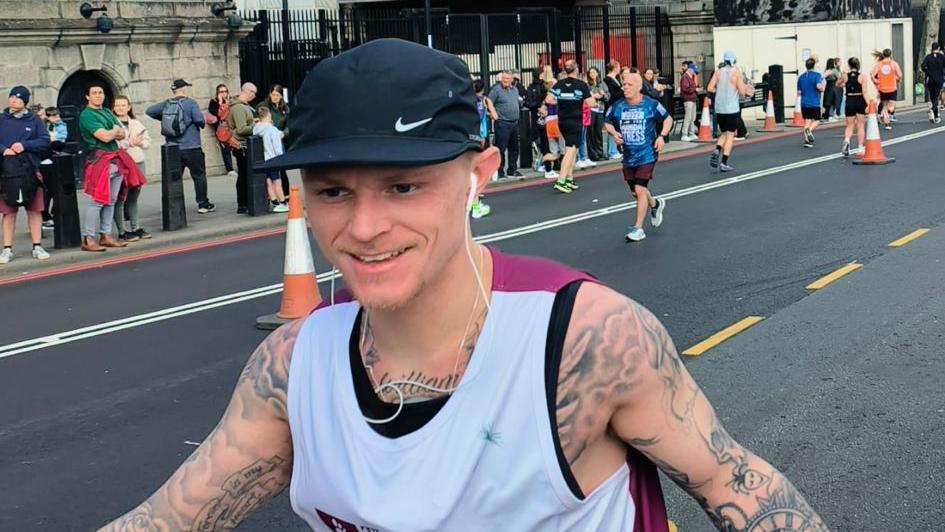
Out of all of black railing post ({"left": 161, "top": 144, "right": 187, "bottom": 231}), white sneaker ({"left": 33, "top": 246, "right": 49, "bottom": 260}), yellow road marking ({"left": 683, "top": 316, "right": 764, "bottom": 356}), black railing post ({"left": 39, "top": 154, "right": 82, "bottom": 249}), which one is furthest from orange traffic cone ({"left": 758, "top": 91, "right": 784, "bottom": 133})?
yellow road marking ({"left": 683, "top": 316, "right": 764, "bottom": 356})

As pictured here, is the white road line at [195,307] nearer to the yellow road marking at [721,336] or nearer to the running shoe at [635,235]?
the running shoe at [635,235]

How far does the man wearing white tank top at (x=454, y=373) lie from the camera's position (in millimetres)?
1887

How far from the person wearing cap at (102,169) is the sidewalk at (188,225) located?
0.88 ft

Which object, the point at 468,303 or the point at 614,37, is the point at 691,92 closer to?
the point at 614,37

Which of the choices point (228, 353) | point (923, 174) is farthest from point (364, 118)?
point (923, 174)

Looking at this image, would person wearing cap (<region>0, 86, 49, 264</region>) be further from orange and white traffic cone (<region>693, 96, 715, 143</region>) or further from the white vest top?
orange and white traffic cone (<region>693, 96, 715, 143</region>)

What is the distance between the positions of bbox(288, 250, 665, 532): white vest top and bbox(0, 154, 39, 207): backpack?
477 inches

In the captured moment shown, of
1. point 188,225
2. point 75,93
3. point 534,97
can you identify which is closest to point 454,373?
point 188,225

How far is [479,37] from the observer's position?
96.7 feet

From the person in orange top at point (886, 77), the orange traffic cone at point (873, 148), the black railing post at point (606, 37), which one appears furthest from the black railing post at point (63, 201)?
the black railing post at point (606, 37)

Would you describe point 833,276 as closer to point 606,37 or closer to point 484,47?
point 484,47

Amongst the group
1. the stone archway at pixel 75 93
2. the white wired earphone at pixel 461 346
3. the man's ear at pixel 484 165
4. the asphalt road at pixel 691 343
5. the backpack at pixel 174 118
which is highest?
the stone archway at pixel 75 93

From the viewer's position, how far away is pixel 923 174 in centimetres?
1733

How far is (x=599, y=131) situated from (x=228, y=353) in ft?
53.5
